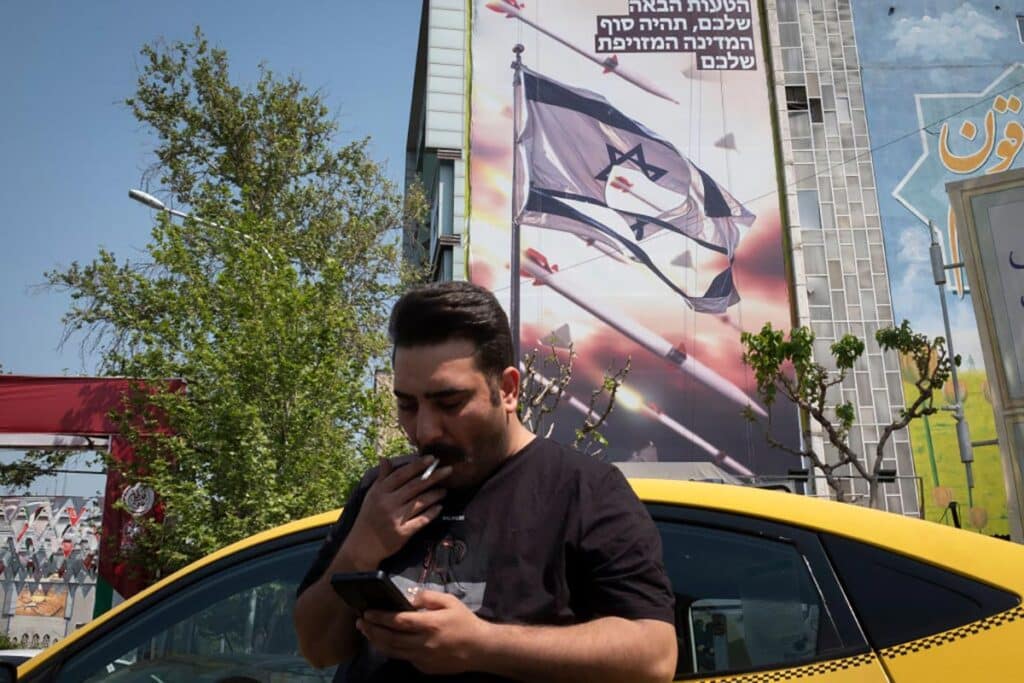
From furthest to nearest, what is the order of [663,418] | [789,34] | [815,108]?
[789,34]
[815,108]
[663,418]

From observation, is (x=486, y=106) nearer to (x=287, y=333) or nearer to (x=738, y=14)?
(x=738, y=14)

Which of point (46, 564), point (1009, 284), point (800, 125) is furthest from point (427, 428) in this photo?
point (800, 125)

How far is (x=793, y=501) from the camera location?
7.32 feet

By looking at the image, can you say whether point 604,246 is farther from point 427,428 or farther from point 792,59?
point 427,428

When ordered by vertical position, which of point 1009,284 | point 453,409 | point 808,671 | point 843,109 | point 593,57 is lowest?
point 808,671

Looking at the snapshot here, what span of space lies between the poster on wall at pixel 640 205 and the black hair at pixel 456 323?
83.0 feet

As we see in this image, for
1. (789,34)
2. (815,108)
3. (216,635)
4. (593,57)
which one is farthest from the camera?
(789,34)

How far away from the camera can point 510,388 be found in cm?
155

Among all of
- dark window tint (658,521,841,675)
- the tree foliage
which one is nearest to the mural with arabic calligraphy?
the tree foliage

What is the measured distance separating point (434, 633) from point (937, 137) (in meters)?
34.2

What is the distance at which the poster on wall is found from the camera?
27.9 meters

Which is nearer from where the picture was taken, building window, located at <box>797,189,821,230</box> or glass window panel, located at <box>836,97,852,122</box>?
building window, located at <box>797,189,821,230</box>

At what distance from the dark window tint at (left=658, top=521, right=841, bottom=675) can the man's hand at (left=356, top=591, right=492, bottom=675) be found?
0.91 m

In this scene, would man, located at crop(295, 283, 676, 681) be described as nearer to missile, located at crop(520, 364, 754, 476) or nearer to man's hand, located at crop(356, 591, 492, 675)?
man's hand, located at crop(356, 591, 492, 675)
